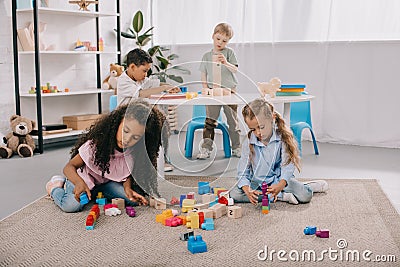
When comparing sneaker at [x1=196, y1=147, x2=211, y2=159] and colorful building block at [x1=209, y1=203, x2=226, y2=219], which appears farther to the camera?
sneaker at [x1=196, y1=147, x2=211, y2=159]

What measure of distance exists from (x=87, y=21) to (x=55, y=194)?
7.92ft

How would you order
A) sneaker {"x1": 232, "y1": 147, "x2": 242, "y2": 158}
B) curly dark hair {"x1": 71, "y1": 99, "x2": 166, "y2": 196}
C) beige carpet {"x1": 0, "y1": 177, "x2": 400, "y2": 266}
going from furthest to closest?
sneaker {"x1": 232, "y1": 147, "x2": 242, "y2": 158} → curly dark hair {"x1": 71, "y1": 99, "x2": 166, "y2": 196} → beige carpet {"x1": 0, "y1": 177, "x2": 400, "y2": 266}

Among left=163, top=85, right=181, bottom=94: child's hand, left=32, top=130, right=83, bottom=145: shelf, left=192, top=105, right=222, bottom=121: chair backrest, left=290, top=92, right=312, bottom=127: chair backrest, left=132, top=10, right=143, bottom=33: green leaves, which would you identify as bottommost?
left=32, top=130, right=83, bottom=145: shelf

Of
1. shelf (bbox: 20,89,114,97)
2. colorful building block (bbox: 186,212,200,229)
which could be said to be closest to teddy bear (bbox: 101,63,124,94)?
shelf (bbox: 20,89,114,97)

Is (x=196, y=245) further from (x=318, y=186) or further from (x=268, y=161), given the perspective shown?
(x=318, y=186)

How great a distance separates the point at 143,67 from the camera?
9.66 feet

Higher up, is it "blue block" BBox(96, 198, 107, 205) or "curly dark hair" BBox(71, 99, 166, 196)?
"curly dark hair" BBox(71, 99, 166, 196)

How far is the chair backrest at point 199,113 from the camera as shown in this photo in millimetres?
2922

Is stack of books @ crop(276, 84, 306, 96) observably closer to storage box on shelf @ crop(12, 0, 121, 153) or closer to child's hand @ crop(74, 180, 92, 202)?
child's hand @ crop(74, 180, 92, 202)

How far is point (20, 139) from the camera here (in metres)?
3.67

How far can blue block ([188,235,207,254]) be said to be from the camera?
1784mm

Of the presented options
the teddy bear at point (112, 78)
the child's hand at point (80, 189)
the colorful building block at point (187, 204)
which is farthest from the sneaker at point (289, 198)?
the teddy bear at point (112, 78)

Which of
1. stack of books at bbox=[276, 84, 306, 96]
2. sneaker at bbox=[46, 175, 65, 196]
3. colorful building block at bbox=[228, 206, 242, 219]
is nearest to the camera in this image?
colorful building block at bbox=[228, 206, 242, 219]

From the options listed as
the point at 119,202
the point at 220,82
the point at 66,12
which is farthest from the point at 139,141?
the point at 66,12
